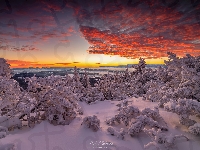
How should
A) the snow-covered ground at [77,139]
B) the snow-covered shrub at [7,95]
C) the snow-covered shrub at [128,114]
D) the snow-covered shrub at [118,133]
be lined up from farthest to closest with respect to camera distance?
the snow-covered shrub at [7,95] → the snow-covered shrub at [128,114] → the snow-covered shrub at [118,133] → the snow-covered ground at [77,139]

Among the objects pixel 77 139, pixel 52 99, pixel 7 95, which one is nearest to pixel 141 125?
pixel 77 139

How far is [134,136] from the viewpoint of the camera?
5.32 metres

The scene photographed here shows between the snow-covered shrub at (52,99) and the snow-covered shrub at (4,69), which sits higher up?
the snow-covered shrub at (4,69)

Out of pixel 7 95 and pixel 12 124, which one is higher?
pixel 7 95

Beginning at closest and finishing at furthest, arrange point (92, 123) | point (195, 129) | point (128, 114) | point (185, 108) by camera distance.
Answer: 1. point (195, 129)
2. point (185, 108)
3. point (92, 123)
4. point (128, 114)

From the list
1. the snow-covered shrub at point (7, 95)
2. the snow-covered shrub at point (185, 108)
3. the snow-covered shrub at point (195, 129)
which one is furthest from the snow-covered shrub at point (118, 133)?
the snow-covered shrub at point (7, 95)

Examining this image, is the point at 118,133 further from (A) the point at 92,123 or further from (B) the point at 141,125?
(A) the point at 92,123

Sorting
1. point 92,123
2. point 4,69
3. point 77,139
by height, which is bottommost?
point 77,139

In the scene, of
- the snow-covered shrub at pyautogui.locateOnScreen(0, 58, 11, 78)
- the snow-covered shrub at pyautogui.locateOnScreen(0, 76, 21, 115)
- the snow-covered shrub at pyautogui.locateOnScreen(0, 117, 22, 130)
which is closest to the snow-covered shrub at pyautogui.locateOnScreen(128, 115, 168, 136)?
the snow-covered shrub at pyautogui.locateOnScreen(0, 117, 22, 130)

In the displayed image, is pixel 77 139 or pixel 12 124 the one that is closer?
pixel 77 139

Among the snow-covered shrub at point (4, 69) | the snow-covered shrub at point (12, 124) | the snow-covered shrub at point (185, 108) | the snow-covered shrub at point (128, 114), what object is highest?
the snow-covered shrub at point (4, 69)

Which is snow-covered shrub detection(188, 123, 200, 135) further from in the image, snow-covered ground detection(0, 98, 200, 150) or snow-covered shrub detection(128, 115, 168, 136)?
snow-covered shrub detection(128, 115, 168, 136)

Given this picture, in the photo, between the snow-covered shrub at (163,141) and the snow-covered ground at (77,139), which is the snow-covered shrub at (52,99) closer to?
the snow-covered ground at (77,139)

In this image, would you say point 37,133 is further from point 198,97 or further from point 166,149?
point 198,97
